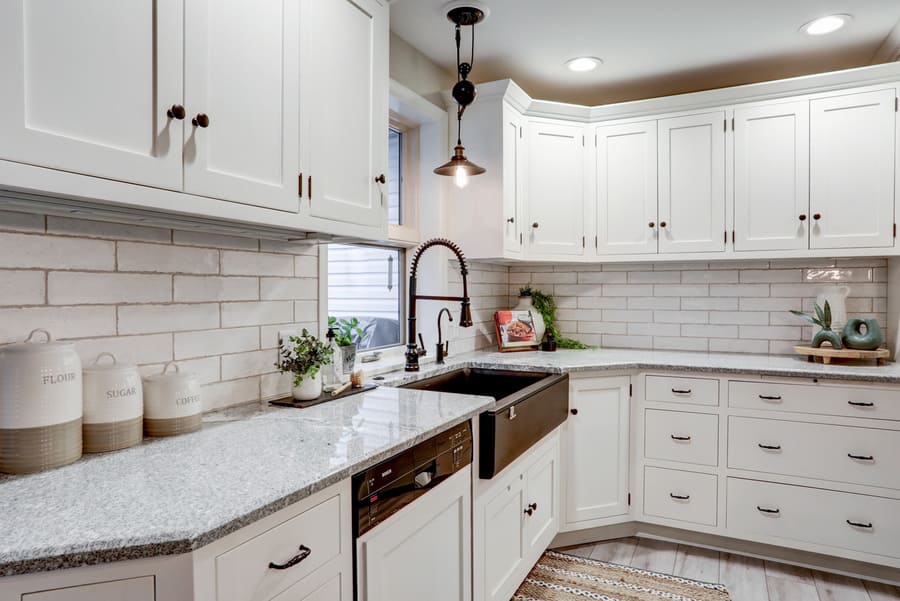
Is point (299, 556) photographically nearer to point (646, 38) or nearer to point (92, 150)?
point (92, 150)

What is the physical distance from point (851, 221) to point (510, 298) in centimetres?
193

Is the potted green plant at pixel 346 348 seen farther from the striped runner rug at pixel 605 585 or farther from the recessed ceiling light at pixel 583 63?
the recessed ceiling light at pixel 583 63

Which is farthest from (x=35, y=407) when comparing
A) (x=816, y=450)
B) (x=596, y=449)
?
(x=816, y=450)

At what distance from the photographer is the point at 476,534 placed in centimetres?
176

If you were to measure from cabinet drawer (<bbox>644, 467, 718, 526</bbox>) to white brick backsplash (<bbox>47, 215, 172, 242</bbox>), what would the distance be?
8.09 ft

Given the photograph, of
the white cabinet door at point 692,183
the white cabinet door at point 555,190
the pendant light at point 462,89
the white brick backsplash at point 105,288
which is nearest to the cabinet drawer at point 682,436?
the white cabinet door at point 692,183

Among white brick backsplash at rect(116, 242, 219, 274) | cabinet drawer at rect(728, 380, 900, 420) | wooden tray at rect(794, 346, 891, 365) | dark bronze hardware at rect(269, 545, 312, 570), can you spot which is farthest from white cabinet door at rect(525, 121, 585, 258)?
dark bronze hardware at rect(269, 545, 312, 570)

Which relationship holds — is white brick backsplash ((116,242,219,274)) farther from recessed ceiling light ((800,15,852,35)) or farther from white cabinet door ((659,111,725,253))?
recessed ceiling light ((800,15,852,35))

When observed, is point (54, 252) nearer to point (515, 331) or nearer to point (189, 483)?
point (189, 483)

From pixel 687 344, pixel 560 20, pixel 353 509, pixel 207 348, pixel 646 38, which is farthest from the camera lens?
pixel 687 344

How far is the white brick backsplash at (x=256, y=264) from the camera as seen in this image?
1.67m

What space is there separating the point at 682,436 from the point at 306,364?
1947 mm

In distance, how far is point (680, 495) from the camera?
8.78ft

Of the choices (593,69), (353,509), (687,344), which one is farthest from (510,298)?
(353,509)
